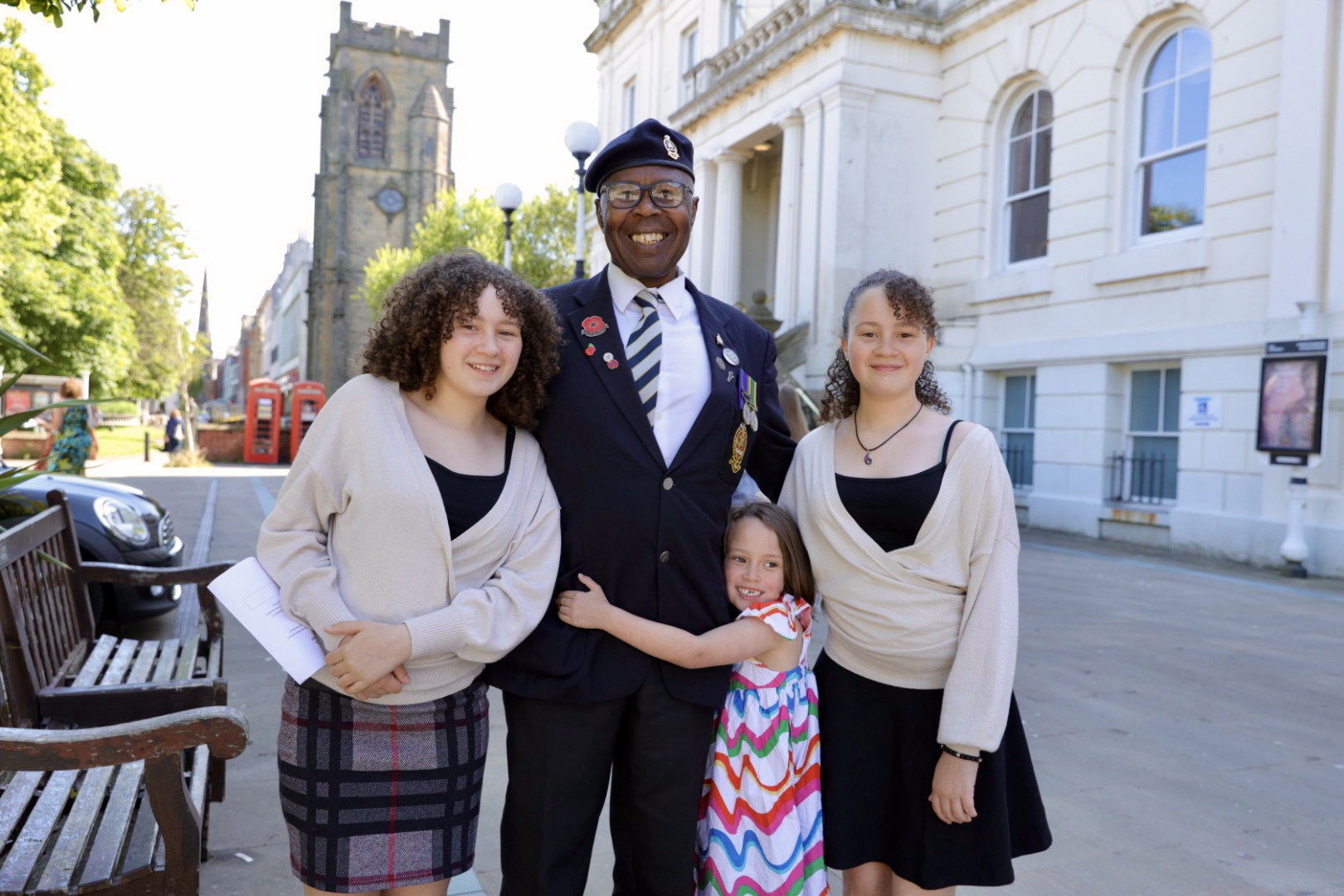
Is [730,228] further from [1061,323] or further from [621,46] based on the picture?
[621,46]

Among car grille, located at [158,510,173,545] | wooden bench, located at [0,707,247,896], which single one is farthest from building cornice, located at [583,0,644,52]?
wooden bench, located at [0,707,247,896]

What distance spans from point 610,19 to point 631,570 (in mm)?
27299

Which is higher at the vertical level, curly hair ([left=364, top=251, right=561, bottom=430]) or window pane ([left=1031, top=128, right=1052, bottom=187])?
window pane ([left=1031, top=128, right=1052, bottom=187])

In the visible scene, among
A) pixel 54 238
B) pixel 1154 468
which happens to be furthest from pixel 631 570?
pixel 54 238

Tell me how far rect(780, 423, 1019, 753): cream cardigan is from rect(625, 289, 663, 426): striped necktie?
0.49m

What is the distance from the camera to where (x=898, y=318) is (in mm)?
2363

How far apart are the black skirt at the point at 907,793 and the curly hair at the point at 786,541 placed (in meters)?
0.24

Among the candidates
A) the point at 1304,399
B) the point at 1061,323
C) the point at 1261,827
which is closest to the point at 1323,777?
the point at 1261,827

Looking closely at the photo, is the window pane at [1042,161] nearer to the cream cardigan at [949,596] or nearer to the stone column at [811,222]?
the stone column at [811,222]

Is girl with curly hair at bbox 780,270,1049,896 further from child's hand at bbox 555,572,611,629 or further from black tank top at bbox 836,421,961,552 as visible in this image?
child's hand at bbox 555,572,611,629

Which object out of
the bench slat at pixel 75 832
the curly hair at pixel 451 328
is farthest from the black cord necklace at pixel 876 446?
the bench slat at pixel 75 832

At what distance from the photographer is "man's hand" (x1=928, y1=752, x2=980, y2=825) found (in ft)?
7.23

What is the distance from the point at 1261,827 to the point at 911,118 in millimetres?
14122

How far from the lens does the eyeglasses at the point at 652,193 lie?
2.49m
